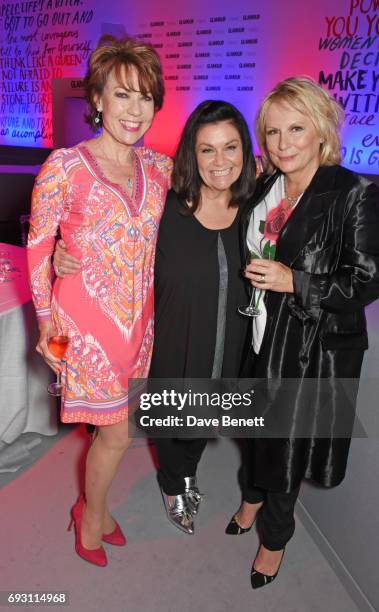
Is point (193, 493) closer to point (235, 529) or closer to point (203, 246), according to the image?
point (235, 529)

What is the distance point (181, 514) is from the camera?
223 cm

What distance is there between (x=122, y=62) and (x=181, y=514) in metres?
1.78

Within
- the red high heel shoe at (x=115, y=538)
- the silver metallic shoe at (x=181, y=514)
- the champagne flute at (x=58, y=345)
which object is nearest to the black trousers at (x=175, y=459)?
the silver metallic shoe at (x=181, y=514)

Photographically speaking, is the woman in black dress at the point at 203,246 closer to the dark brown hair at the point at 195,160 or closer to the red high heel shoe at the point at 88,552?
the dark brown hair at the point at 195,160

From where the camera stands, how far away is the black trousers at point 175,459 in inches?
85.2

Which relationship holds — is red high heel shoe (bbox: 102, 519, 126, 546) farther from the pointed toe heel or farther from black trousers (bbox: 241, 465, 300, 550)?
black trousers (bbox: 241, 465, 300, 550)

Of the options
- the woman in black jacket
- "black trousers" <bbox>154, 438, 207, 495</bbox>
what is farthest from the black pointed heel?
"black trousers" <bbox>154, 438, 207, 495</bbox>

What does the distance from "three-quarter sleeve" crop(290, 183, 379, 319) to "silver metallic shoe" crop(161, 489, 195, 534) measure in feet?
3.86

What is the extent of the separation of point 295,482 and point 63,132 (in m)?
6.69

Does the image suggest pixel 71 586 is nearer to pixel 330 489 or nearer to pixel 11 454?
pixel 11 454

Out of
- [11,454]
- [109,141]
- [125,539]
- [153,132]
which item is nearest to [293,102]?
[109,141]

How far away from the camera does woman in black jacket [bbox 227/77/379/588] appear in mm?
1462

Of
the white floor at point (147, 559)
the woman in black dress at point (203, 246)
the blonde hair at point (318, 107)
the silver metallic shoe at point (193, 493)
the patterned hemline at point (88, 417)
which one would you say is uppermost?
the blonde hair at point (318, 107)

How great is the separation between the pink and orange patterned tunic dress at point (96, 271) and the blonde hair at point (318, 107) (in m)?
0.51
